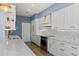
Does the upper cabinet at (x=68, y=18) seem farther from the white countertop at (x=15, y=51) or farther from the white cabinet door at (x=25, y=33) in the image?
the white cabinet door at (x=25, y=33)

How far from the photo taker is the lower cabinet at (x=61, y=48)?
3.79 metres

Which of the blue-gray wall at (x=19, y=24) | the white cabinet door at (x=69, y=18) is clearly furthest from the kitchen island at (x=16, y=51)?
the blue-gray wall at (x=19, y=24)

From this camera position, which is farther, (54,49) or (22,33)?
(22,33)

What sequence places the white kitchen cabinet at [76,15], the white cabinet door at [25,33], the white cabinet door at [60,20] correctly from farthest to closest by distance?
the white cabinet door at [25,33] → the white cabinet door at [60,20] → the white kitchen cabinet at [76,15]

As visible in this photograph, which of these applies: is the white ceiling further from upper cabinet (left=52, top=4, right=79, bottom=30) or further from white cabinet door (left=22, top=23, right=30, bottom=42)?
white cabinet door (left=22, top=23, right=30, bottom=42)

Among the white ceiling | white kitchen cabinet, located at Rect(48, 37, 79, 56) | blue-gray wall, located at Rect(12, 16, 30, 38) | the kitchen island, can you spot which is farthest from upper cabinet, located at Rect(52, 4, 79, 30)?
blue-gray wall, located at Rect(12, 16, 30, 38)

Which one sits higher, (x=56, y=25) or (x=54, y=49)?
(x=56, y=25)

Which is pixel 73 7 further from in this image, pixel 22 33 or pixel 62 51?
pixel 22 33

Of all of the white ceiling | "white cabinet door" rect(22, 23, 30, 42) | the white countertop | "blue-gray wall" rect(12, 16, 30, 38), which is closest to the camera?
the white countertop

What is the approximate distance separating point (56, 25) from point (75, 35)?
1665mm

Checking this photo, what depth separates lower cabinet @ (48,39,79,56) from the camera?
3.79 metres

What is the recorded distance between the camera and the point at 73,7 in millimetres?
4016

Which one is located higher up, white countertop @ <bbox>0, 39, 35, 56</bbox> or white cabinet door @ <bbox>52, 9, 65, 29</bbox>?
white cabinet door @ <bbox>52, 9, 65, 29</bbox>

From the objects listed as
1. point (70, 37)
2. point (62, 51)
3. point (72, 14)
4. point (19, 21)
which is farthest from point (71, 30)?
point (19, 21)
